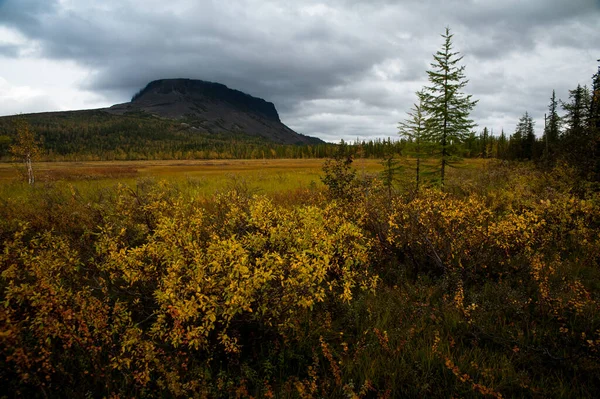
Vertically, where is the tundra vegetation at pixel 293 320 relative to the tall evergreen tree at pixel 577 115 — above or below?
below

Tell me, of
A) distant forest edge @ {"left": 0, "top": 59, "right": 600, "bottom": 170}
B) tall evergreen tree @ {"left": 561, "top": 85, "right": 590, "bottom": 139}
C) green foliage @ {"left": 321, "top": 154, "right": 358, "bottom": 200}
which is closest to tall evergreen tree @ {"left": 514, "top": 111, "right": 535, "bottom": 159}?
distant forest edge @ {"left": 0, "top": 59, "right": 600, "bottom": 170}

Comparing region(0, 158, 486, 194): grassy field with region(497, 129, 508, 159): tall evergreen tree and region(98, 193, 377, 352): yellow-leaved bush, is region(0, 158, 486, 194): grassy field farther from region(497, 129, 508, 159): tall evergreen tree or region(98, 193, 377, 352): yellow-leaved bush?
region(497, 129, 508, 159): tall evergreen tree

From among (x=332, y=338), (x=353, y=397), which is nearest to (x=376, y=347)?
(x=332, y=338)

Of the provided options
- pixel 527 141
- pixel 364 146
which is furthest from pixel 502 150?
pixel 364 146

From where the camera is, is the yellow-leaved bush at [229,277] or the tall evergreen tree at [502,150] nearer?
the yellow-leaved bush at [229,277]

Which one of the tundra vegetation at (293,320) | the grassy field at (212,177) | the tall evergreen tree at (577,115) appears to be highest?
the tall evergreen tree at (577,115)

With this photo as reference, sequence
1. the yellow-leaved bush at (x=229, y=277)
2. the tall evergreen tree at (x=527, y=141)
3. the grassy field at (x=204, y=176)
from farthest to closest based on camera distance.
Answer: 1. the tall evergreen tree at (x=527, y=141)
2. the grassy field at (x=204, y=176)
3. the yellow-leaved bush at (x=229, y=277)

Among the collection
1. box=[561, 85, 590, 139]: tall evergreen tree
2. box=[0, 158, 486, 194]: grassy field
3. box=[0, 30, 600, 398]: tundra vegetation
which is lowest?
box=[0, 30, 600, 398]: tundra vegetation

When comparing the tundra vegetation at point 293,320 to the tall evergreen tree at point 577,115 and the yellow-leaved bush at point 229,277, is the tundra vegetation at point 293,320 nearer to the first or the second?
the yellow-leaved bush at point 229,277

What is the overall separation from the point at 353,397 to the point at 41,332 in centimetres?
354

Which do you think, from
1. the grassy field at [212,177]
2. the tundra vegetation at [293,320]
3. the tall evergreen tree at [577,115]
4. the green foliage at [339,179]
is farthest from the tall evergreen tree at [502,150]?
the tundra vegetation at [293,320]

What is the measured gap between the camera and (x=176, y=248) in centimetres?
369

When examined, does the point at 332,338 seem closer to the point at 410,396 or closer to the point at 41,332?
the point at 410,396

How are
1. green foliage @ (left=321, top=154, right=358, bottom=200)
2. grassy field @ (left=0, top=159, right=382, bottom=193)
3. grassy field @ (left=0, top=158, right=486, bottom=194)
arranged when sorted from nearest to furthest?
green foliage @ (left=321, top=154, right=358, bottom=200)
grassy field @ (left=0, top=158, right=486, bottom=194)
grassy field @ (left=0, top=159, right=382, bottom=193)
